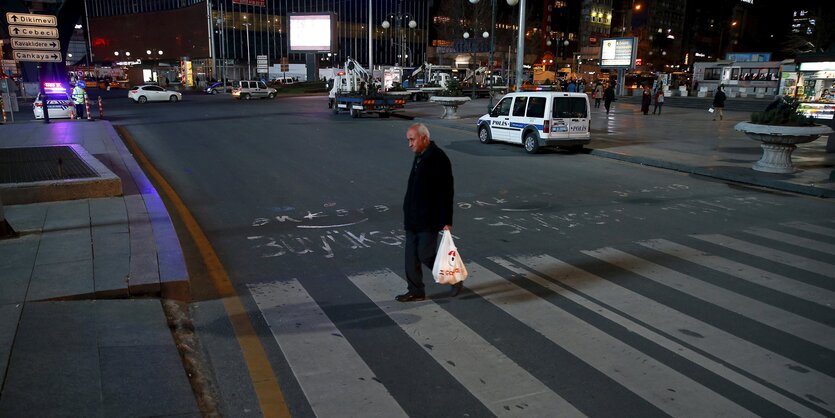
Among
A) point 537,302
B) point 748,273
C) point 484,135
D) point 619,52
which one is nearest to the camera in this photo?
point 537,302

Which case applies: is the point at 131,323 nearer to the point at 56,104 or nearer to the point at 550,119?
the point at 550,119

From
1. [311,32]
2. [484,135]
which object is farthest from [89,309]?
[311,32]

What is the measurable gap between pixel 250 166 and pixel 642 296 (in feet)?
35.4

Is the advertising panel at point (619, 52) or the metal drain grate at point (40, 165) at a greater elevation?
the advertising panel at point (619, 52)

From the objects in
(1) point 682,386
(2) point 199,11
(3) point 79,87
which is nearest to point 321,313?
(1) point 682,386

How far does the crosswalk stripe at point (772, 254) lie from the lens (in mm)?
7137

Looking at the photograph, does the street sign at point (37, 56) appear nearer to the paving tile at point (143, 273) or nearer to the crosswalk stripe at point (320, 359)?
the paving tile at point (143, 273)

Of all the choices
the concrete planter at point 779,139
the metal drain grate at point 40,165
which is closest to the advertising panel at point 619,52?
the concrete planter at point 779,139

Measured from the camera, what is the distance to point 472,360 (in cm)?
466

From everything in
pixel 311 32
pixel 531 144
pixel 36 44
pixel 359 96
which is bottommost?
pixel 531 144

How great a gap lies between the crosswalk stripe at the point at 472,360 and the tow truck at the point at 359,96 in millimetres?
25011

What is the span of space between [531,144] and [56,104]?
71.9ft

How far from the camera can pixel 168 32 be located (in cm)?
9719

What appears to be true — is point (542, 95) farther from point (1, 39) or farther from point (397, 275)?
point (1, 39)
